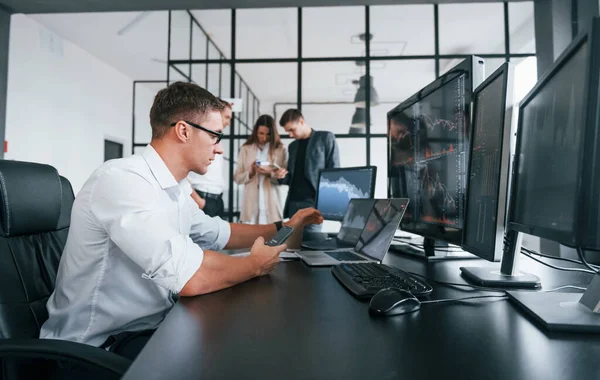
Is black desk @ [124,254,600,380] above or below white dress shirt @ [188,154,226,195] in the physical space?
below

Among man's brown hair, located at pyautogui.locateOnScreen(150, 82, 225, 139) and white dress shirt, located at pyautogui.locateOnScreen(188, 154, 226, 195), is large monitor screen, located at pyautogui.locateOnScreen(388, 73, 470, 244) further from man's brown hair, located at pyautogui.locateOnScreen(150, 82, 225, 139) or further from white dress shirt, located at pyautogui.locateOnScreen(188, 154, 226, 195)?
white dress shirt, located at pyautogui.locateOnScreen(188, 154, 226, 195)

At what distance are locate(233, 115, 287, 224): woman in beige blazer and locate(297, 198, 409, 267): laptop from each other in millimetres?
1470

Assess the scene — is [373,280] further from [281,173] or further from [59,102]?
[59,102]

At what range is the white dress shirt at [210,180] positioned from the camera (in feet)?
8.92

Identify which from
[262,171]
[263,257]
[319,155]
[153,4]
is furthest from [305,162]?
[153,4]

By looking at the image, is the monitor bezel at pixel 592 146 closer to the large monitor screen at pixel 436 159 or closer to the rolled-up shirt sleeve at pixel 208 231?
the large monitor screen at pixel 436 159

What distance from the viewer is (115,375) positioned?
2.23 ft

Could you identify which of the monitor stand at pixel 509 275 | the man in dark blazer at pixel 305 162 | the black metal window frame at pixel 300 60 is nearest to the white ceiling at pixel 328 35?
the black metal window frame at pixel 300 60

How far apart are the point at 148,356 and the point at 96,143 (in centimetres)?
696

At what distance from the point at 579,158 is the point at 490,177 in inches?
12.4

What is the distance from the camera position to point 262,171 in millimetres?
2807

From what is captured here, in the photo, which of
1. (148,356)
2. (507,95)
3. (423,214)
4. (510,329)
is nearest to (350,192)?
(423,214)

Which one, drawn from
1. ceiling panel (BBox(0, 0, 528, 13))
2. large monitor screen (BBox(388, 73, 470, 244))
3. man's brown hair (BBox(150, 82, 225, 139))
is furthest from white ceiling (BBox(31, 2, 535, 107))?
man's brown hair (BBox(150, 82, 225, 139))

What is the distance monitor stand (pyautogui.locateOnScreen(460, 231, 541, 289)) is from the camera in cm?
85
